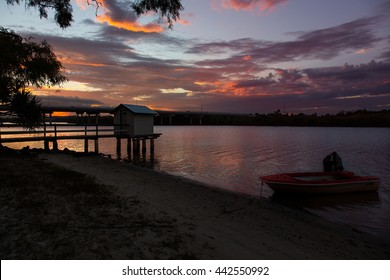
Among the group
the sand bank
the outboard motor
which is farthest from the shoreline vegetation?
the outboard motor

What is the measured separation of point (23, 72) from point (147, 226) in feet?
39.3

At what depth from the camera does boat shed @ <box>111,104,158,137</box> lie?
30.3 m

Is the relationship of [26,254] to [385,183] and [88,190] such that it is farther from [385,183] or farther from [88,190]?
[385,183]

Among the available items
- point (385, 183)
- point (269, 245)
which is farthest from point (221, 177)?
point (269, 245)

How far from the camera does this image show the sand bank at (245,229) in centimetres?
662

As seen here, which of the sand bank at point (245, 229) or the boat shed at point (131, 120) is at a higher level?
the boat shed at point (131, 120)

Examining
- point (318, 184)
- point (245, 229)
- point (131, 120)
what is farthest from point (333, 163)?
point (131, 120)

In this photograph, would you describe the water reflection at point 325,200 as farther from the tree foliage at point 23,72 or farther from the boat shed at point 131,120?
the boat shed at point 131,120

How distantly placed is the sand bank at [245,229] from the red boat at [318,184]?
3.04 meters

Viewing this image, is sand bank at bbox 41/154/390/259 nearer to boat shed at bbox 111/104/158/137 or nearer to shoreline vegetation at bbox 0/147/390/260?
shoreline vegetation at bbox 0/147/390/260

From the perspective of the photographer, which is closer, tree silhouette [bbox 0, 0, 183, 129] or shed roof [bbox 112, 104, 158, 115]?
tree silhouette [bbox 0, 0, 183, 129]

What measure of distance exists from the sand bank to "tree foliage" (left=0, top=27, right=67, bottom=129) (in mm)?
4682

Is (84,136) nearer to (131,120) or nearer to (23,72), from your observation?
(131,120)

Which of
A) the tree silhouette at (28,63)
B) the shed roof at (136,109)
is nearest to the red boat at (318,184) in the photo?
the tree silhouette at (28,63)
